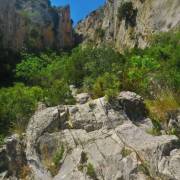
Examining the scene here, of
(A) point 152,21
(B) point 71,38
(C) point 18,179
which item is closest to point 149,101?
(C) point 18,179

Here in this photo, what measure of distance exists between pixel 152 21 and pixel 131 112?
29254 mm

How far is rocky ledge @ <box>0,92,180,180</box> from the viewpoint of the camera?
1164 centimetres

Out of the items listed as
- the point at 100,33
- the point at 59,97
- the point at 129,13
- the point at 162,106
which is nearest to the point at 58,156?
the point at 59,97

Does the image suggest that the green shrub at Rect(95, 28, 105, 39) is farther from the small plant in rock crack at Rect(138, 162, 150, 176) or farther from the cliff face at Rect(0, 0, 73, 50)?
the small plant in rock crack at Rect(138, 162, 150, 176)

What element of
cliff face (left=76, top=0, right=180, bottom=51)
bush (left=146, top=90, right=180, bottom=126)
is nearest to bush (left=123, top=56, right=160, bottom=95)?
bush (left=146, top=90, right=180, bottom=126)

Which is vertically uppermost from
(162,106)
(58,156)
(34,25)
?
(34,25)

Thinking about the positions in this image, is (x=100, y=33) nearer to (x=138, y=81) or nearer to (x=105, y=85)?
(x=138, y=81)

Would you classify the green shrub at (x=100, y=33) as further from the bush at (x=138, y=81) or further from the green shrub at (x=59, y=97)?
the green shrub at (x=59, y=97)

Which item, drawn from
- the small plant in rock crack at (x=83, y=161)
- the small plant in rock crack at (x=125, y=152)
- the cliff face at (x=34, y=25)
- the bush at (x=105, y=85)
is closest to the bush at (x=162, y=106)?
the bush at (x=105, y=85)

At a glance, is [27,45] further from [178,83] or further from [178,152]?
[178,152]

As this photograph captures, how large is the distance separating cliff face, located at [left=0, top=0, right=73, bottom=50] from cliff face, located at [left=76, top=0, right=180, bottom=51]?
7.31 meters

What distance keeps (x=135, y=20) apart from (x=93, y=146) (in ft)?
116

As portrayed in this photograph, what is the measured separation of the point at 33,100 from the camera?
1692 cm

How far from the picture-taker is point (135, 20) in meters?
47.0
